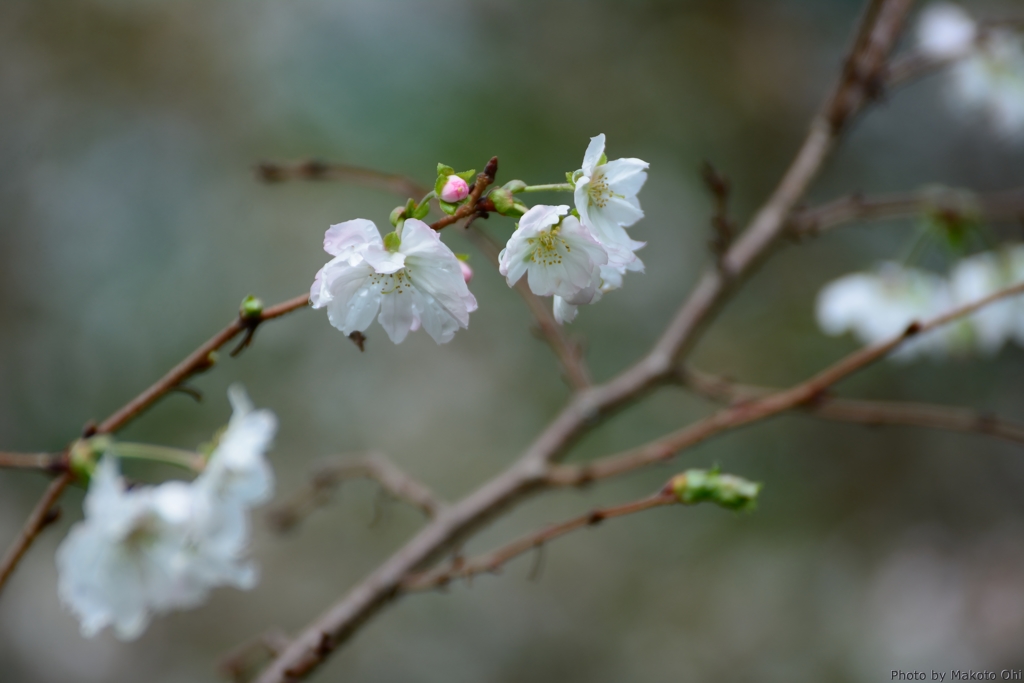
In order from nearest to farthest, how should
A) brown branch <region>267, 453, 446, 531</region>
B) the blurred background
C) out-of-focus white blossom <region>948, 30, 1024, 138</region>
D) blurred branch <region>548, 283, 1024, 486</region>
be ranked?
1. blurred branch <region>548, 283, 1024, 486</region>
2. brown branch <region>267, 453, 446, 531</region>
3. out-of-focus white blossom <region>948, 30, 1024, 138</region>
4. the blurred background

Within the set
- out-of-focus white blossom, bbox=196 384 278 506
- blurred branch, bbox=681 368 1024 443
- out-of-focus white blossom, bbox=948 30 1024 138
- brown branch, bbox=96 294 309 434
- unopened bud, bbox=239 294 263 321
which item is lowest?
out-of-focus white blossom, bbox=196 384 278 506

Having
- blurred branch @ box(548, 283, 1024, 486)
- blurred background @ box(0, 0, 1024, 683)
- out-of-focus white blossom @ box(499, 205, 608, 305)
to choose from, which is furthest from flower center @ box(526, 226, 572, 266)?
blurred background @ box(0, 0, 1024, 683)

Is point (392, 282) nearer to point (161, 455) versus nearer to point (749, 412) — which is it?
point (161, 455)

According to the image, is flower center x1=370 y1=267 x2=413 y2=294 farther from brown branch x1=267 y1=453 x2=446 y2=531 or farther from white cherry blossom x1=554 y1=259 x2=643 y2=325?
brown branch x1=267 y1=453 x2=446 y2=531

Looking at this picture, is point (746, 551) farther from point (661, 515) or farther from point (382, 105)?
point (382, 105)

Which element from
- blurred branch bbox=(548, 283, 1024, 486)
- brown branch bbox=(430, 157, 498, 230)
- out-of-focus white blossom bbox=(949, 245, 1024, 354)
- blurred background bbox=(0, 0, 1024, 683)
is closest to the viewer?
brown branch bbox=(430, 157, 498, 230)

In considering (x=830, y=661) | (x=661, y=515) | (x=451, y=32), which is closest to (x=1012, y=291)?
(x=661, y=515)
